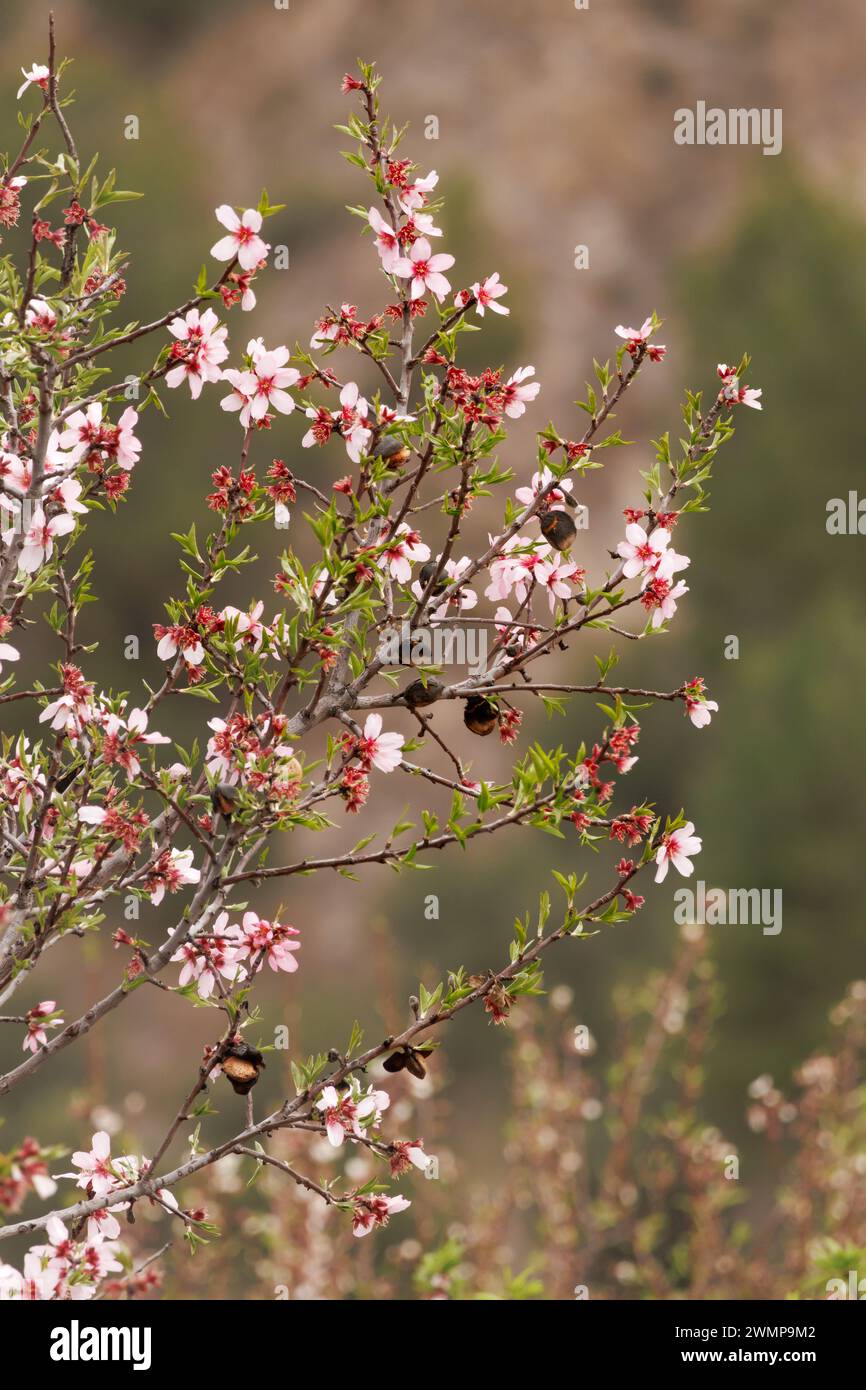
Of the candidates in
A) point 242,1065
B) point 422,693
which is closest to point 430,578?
point 422,693

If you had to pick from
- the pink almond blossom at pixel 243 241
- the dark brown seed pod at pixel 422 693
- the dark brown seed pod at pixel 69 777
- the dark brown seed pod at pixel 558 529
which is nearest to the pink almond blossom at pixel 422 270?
the pink almond blossom at pixel 243 241

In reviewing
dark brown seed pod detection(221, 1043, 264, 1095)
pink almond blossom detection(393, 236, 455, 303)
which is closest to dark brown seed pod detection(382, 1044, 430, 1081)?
dark brown seed pod detection(221, 1043, 264, 1095)

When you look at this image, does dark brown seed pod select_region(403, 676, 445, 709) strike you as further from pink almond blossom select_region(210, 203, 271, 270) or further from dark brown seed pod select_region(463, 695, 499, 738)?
pink almond blossom select_region(210, 203, 271, 270)

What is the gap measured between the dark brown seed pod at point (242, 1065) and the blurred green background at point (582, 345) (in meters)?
2.35

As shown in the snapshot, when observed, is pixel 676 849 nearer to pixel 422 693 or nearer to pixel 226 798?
pixel 422 693

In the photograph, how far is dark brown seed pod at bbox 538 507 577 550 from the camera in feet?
11.0

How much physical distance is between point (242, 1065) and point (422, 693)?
848 mm

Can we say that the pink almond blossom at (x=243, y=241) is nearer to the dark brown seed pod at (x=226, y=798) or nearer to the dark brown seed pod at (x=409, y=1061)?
the dark brown seed pod at (x=226, y=798)

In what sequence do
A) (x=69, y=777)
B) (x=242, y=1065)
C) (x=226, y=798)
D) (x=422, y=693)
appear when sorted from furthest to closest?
(x=69, y=777) → (x=422, y=693) → (x=242, y=1065) → (x=226, y=798)

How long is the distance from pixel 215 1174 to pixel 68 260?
4640 mm

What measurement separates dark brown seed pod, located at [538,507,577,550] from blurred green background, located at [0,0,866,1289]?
2.79 m

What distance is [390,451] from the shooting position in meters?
3.24
